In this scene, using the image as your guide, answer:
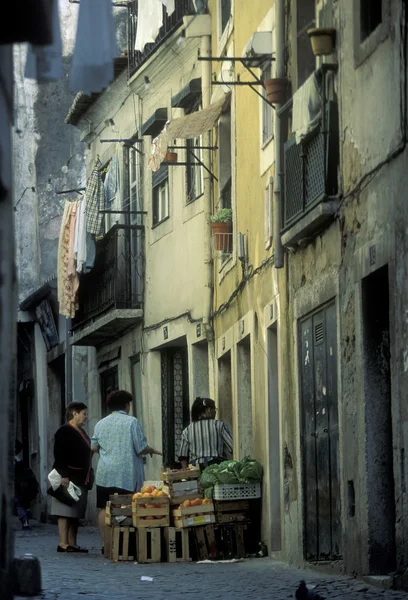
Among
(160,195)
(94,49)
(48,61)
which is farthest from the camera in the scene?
(160,195)

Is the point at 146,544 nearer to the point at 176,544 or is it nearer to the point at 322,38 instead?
the point at 176,544

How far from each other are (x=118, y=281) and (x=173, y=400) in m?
2.39

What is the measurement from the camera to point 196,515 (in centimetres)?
1634

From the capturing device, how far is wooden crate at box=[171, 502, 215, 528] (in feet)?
53.5

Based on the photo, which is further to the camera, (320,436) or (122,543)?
(122,543)

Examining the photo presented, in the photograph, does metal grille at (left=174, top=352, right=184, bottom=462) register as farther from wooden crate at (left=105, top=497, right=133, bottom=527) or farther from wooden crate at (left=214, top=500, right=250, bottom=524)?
wooden crate at (left=105, top=497, right=133, bottom=527)

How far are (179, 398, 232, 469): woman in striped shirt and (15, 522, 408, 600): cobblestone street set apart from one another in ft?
4.69

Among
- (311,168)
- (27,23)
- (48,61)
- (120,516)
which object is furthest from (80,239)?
(27,23)

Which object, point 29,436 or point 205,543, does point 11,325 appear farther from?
point 29,436

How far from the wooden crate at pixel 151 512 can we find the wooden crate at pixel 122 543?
19 centimetres

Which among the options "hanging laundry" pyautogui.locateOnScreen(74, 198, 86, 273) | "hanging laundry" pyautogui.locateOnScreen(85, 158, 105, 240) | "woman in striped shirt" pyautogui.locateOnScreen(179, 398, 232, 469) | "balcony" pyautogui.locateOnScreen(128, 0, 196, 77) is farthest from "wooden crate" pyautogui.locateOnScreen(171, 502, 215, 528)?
"hanging laundry" pyautogui.locateOnScreen(74, 198, 86, 273)

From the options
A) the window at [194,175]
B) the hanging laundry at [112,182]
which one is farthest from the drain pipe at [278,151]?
the hanging laundry at [112,182]

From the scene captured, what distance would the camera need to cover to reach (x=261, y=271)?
1767cm

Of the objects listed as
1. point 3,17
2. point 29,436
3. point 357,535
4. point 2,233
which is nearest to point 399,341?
point 357,535
